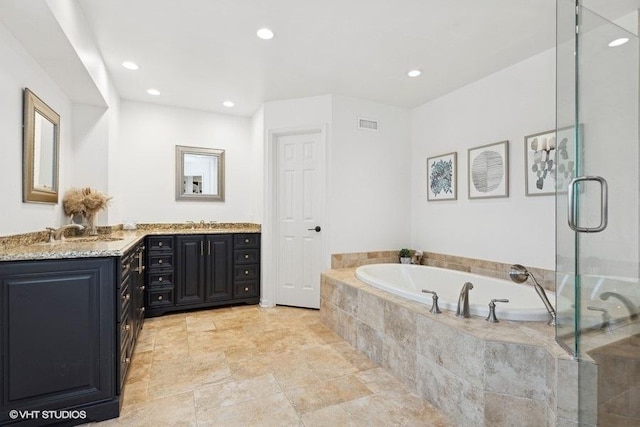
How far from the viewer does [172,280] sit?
139 inches

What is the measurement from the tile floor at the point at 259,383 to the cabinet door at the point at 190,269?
19.5 inches

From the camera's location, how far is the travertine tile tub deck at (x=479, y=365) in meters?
1.46

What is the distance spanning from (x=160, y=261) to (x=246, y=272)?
97 centimetres

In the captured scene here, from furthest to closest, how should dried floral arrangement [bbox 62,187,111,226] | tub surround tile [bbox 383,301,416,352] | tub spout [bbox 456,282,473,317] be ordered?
dried floral arrangement [bbox 62,187,111,226]
tub surround tile [bbox 383,301,416,352]
tub spout [bbox 456,282,473,317]

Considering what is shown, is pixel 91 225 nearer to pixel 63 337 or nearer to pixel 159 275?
pixel 159 275

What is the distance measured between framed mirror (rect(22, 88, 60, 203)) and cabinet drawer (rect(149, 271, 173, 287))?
122cm

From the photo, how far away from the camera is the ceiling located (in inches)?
82.6

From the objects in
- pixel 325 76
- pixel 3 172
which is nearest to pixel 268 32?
pixel 325 76

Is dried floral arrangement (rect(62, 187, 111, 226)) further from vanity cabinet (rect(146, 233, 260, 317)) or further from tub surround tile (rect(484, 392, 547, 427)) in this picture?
tub surround tile (rect(484, 392, 547, 427))

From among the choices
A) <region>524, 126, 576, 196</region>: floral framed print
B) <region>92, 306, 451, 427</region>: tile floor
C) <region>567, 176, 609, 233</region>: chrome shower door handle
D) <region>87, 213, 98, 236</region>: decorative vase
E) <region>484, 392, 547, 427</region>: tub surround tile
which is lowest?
<region>92, 306, 451, 427</region>: tile floor

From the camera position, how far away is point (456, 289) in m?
3.05

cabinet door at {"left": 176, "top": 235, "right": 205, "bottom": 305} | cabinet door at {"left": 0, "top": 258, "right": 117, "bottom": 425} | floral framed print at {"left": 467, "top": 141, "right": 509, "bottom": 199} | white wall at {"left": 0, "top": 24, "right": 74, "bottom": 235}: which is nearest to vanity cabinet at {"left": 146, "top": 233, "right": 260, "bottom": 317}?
cabinet door at {"left": 176, "top": 235, "right": 205, "bottom": 305}

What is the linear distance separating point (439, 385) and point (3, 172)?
288 centimetres

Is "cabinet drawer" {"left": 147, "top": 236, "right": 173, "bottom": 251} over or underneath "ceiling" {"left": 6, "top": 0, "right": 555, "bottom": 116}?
underneath
